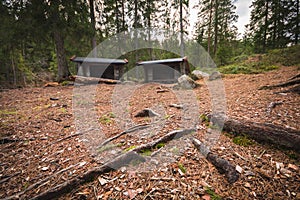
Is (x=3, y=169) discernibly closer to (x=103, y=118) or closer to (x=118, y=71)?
(x=103, y=118)

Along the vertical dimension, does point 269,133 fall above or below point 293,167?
above

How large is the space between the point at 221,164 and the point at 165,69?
548 inches

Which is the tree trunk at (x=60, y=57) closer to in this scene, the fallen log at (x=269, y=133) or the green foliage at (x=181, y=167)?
the green foliage at (x=181, y=167)

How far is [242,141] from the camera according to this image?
7.45 ft

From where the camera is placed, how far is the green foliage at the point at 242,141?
86.8 inches

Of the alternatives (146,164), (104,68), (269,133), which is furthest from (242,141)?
(104,68)

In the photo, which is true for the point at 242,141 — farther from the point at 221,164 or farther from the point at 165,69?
the point at 165,69

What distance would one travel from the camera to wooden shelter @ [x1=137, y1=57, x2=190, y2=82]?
46.1ft

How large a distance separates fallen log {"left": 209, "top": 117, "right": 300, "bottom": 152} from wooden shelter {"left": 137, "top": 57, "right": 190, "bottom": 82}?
39.4 ft

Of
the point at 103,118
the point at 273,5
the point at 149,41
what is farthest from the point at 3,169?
the point at 273,5

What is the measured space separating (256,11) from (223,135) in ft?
88.9

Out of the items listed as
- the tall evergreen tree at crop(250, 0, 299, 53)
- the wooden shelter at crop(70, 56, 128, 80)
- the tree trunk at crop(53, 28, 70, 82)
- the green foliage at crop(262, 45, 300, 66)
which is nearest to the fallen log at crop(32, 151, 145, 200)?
the tree trunk at crop(53, 28, 70, 82)

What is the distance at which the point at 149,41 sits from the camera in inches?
810

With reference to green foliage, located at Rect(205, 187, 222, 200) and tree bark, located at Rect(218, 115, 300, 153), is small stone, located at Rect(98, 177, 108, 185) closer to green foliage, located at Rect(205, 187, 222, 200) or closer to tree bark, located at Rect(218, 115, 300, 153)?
green foliage, located at Rect(205, 187, 222, 200)
